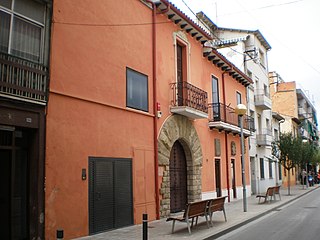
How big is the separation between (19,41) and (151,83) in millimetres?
5952

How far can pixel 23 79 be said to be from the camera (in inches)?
328

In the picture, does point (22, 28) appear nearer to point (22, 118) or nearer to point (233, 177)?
point (22, 118)

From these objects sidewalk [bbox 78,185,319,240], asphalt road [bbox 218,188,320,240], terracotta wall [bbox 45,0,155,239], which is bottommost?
asphalt road [bbox 218,188,320,240]

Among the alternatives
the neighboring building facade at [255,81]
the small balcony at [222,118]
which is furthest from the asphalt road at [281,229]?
the neighboring building facade at [255,81]

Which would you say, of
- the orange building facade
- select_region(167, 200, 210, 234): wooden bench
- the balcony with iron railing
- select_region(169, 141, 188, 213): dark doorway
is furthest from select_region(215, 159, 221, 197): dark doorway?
the balcony with iron railing

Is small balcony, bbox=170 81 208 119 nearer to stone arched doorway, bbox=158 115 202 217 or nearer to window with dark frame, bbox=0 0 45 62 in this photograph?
stone arched doorway, bbox=158 115 202 217

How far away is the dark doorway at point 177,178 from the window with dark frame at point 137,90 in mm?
3128

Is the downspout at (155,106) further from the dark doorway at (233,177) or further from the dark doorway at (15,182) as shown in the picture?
the dark doorway at (233,177)

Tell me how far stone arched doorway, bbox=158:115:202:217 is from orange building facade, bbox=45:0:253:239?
0.04 meters

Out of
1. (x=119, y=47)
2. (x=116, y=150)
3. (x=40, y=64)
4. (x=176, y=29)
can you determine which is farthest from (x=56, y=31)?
(x=176, y=29)

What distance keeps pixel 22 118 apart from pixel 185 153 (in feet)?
30.5

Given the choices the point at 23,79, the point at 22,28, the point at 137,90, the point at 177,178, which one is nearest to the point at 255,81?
the point at 177,178

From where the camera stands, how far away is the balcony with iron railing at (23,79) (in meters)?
7.87

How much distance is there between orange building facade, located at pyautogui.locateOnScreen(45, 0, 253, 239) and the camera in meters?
9.41
